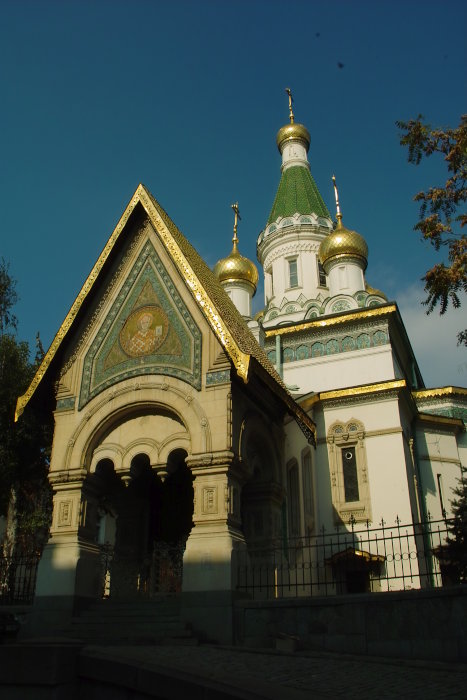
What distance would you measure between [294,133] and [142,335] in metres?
20.8

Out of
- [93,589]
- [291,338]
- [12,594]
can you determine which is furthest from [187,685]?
[291,338]

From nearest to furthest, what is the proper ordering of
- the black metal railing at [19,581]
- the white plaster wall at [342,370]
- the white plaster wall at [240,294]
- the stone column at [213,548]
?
the stone column at [213,548]
the black metal railing at [19,581]
the white plaster wall at [342,370]
the white plaster wall at [240,294]

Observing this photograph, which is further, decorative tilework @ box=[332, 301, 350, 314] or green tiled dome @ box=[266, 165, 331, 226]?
green tiled dome @ box=[266, 165, 331, 226]

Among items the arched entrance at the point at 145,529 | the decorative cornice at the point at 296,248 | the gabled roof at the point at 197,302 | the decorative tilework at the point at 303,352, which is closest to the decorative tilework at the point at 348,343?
the decorative tilework at the point at 303,352

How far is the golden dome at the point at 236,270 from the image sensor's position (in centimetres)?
2455

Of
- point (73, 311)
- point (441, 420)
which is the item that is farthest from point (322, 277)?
point (73, 311)

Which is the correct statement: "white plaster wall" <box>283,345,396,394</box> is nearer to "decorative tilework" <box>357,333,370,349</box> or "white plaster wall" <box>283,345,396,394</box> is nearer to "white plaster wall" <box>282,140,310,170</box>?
"decorative tilework" <box>357,333,370,349</box>

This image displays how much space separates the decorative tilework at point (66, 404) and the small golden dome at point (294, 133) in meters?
21.6

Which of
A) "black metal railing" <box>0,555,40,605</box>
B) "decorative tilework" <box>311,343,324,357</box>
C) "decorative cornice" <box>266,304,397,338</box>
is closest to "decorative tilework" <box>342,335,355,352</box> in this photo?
"decorative cornice" <box>266,304,397,338</box>

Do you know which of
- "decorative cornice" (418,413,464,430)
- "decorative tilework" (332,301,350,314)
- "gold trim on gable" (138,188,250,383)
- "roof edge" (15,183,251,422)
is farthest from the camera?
"decorative tilework" (332,301,350,314)

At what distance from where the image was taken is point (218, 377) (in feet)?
36.0

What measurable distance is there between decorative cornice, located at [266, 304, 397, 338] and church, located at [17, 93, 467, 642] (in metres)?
1.79

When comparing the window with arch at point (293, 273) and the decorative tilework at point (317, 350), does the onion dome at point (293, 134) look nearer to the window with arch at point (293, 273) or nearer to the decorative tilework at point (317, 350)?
the window with arch at point (293, 273)

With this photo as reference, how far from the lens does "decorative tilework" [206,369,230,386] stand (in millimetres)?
10906
